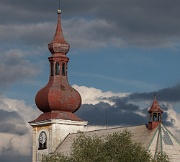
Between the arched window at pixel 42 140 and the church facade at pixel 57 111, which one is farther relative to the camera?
the arched window at pixel 42 140

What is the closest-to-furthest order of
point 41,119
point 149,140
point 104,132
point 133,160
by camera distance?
point 133,160, point 149,140, point 104,132, point 41,119

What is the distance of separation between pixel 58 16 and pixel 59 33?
129 inches

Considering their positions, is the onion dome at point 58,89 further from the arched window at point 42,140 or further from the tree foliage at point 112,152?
the tree foliage at point 112,152

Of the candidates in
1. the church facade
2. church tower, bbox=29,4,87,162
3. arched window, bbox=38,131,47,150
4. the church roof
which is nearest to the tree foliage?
the church roof

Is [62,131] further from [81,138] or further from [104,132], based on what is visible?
[81,138]

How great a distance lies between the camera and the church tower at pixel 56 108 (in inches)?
4171

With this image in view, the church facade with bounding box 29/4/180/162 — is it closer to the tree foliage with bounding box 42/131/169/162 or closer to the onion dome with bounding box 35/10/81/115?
the onion dome with bounding box 35/10/81/115

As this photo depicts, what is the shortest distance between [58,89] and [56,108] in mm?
2433

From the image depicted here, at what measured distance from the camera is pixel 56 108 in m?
107

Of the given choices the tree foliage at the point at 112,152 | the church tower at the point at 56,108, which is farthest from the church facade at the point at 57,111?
the tree foliage at the point at 112,152

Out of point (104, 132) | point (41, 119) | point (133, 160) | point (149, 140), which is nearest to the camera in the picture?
point (133, 160)

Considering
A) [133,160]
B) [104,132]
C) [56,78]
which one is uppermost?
[56,78]

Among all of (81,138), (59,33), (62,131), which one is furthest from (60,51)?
(81,138)

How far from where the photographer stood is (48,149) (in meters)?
106
